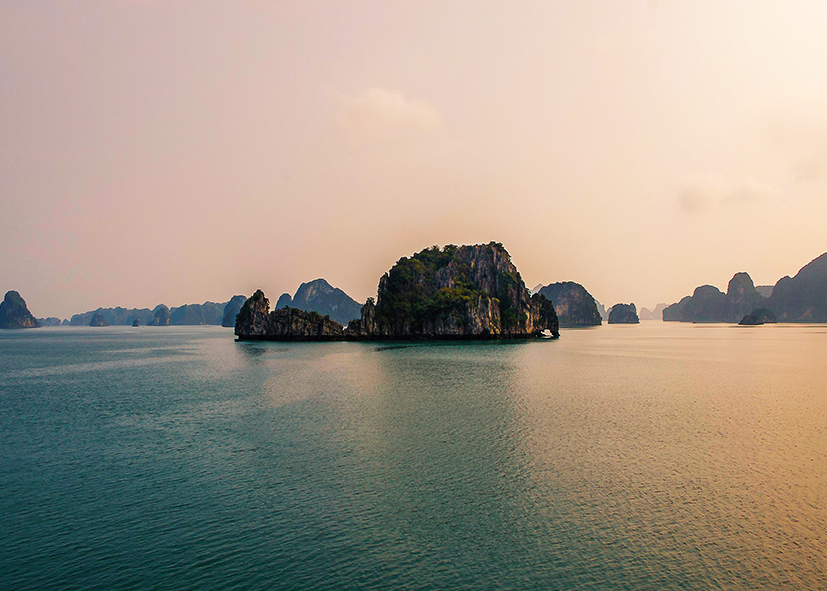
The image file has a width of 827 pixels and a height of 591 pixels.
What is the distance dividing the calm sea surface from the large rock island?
381 ft

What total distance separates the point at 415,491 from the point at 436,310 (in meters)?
147

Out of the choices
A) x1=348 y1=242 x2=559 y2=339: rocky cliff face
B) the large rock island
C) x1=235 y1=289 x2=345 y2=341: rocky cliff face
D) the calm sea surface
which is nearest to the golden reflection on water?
the calm sea surface

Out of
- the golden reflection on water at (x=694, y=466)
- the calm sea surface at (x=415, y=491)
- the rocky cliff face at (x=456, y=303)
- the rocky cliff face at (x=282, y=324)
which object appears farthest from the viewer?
the rocky cliff face at (x=282, y=324)

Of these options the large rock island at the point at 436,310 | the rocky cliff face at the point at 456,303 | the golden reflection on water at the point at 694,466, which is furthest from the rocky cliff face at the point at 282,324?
the golden reflection on water at the point at 694,466

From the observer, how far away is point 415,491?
2547 centimetres

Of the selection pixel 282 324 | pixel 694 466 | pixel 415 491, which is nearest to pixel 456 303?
pixel 282 324

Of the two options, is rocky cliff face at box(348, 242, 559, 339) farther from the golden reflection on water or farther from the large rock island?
the golden reflection on water

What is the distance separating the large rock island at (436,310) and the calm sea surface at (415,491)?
116001mm

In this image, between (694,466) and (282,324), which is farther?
(282,324)

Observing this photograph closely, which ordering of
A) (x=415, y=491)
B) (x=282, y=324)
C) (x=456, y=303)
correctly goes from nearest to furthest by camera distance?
(x=415, y=491)
(x=456, y=303)
(x=282, y=324)

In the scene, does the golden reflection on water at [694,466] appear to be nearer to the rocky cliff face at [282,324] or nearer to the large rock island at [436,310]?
the large rock island at [436,310]

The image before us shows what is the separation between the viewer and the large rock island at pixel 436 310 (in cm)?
17188

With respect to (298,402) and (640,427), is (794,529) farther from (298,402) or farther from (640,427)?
(298,402)

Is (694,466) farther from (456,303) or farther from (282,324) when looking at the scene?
(282,324)
